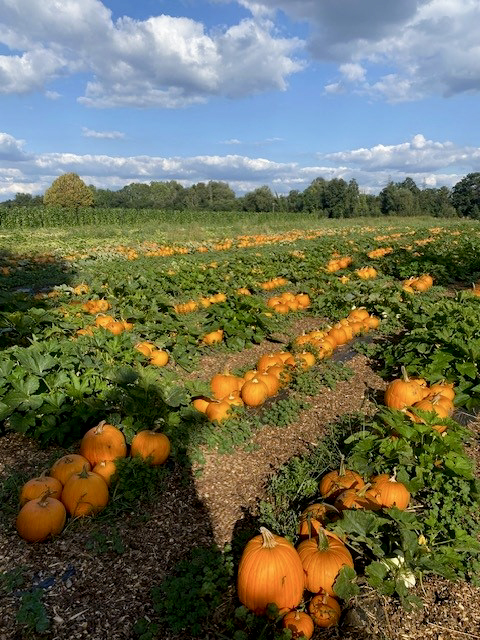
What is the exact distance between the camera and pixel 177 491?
12.0 ft

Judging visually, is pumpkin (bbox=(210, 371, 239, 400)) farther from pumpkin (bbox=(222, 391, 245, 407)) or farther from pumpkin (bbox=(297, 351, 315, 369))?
pumpkin (bbox=(297, 351, 315, 369))

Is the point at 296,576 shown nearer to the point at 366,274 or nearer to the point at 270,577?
the point at 270,577

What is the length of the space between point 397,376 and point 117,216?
41911 mm

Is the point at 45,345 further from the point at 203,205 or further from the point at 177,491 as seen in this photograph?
the point at 203,205

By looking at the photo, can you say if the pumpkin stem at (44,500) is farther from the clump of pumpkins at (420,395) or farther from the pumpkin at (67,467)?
the clump of pumpkins at (420,395)

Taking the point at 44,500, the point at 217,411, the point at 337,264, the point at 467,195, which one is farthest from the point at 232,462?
the point at 467,195

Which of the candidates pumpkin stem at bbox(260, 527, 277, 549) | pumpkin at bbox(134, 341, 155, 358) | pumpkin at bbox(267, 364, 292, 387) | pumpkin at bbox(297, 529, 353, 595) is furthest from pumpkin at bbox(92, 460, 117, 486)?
pumpkin at bbox(267, 364, 292, 387)

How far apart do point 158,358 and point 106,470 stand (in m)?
2.45

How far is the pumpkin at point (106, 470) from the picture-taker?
3.55 meters

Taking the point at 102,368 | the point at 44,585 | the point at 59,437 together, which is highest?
the point at 102,368

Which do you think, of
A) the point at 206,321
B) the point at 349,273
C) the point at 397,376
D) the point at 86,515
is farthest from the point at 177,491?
the point at 349,273

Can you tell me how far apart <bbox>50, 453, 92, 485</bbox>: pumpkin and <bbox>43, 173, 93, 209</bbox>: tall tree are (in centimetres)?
7910

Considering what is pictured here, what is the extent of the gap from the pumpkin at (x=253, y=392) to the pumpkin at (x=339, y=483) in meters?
1.74

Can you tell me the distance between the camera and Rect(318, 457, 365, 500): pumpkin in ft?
10.6
